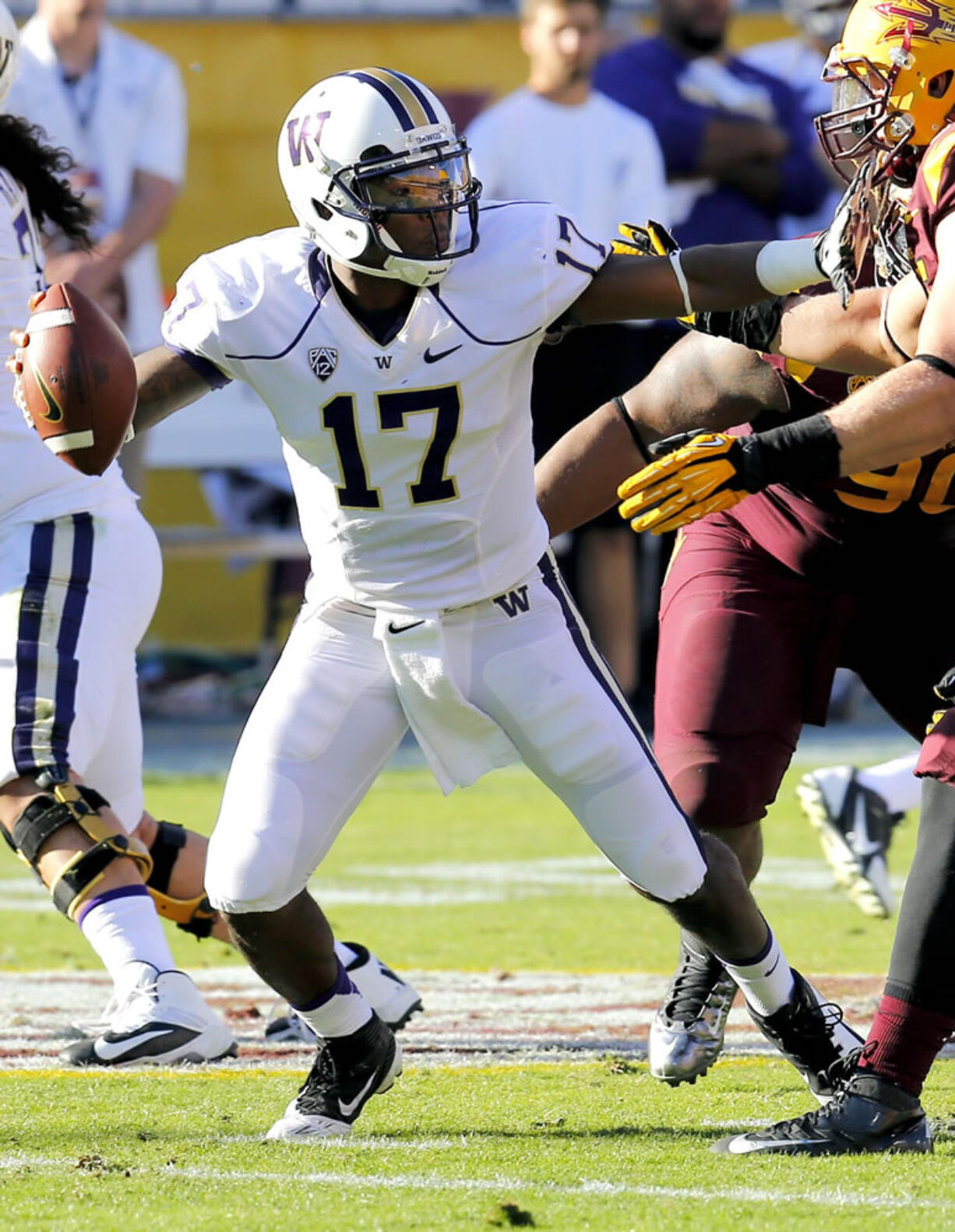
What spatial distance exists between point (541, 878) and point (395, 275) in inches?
148

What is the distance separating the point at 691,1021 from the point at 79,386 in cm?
170

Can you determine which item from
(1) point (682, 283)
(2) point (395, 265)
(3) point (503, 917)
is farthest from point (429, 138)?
(3) point (503, 917)

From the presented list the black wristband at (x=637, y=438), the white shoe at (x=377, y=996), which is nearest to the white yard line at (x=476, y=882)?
the white shoe at (x=377, y=996)

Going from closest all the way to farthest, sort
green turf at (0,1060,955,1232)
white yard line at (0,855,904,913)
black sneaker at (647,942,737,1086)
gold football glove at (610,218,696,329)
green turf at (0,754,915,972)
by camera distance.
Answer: green turf at (0,1060,955,1232), gold football glove at (610,218,696,329), black sneaker at (647,942,737,1086), green turf at (0,754,915,972), white yard line at (0,855,904,913)

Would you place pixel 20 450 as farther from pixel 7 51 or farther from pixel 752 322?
pixel 752 322

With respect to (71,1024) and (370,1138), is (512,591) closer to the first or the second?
(370,1138)

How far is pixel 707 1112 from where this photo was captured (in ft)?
12.8

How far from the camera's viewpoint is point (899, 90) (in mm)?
4008

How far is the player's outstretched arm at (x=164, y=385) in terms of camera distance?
3.75 meters

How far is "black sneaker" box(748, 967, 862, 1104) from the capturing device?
387 cm

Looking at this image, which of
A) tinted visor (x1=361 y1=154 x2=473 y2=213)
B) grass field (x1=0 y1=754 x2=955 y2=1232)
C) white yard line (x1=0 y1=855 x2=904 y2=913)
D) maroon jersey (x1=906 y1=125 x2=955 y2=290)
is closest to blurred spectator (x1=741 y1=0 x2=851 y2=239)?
white yard line (x1=0 y1=855 x2=904 y2=913)

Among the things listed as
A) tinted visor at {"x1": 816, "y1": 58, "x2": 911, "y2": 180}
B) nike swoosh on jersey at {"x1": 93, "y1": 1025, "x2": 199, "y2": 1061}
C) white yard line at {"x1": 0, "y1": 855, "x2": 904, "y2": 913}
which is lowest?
white yard line at {"x1": 0, "y1": 855, "x2": 904, "y2": 913}

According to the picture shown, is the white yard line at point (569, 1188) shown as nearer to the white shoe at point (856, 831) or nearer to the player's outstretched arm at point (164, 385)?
the player's outstretched arm at point (164, 385)

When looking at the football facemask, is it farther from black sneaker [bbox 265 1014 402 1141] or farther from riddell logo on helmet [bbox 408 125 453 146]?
black sneaker [bbox 265 1014 402 1141]
